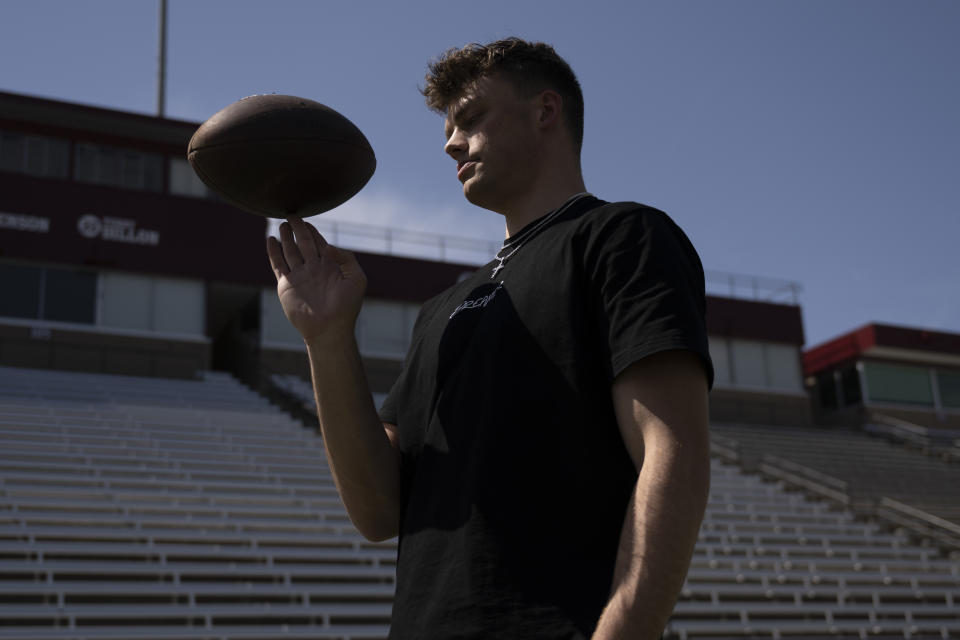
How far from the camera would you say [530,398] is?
4.59ft

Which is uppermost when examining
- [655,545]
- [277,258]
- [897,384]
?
[897,384]

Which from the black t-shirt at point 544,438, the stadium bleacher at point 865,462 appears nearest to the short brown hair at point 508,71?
the black t-shirt at point 544,438

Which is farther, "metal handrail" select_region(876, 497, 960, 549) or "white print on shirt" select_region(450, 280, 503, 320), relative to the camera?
"metal handrail" select_region(876, 497, 960, 549)

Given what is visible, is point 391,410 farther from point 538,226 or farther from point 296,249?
point 538,226

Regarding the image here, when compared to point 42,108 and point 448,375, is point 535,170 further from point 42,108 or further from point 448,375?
point 42,108

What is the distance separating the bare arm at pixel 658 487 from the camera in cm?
118

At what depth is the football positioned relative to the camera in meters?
1.94

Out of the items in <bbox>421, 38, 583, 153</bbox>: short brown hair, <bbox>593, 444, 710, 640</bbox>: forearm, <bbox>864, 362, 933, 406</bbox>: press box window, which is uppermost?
<bbox>864, 362, 933, 406</bbox>: press box window

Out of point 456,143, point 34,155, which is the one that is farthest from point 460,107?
point 34,155

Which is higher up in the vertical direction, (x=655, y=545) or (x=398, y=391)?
(x=398, y=391)

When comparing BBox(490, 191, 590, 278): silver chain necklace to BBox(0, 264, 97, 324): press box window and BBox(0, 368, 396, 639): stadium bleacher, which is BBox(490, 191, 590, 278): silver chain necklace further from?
BBox(0, 264, 97, 324): press box window

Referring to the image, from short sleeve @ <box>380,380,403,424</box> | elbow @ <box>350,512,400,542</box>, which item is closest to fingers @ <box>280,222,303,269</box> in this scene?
short sleeve @ <box>380,380,403,424</box>

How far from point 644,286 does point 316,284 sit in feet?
1.89

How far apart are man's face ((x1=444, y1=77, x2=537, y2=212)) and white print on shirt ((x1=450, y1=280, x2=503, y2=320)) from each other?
0.61 feet
